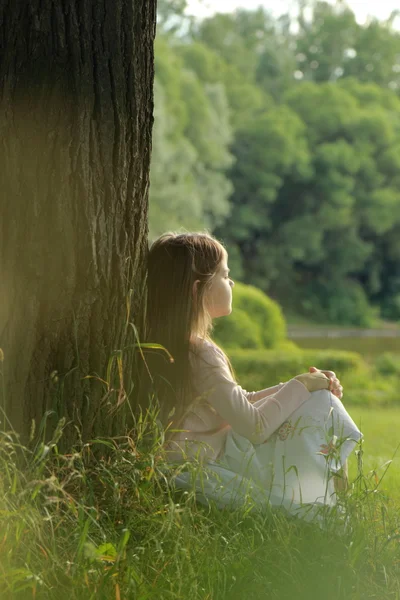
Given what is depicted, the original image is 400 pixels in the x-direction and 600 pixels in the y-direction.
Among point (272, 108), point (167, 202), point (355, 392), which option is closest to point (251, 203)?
point (272, 108)

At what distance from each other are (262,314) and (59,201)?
463 inches

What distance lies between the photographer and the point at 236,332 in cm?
1390

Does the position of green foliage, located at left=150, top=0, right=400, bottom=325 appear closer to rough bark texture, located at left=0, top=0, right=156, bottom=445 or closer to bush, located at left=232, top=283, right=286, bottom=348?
bush, located at left=232, top=283, right=286, bottom=348

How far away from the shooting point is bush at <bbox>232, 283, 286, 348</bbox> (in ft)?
47.7

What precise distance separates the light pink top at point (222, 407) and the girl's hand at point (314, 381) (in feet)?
0.08

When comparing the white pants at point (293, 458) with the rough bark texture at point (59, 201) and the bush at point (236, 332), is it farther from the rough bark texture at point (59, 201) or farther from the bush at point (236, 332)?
the bush at point (236, 332)

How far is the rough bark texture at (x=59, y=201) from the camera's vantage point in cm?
311

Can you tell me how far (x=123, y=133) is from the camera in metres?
3.26

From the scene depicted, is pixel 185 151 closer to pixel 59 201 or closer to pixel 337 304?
pixel 337 304

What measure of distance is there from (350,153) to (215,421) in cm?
4172

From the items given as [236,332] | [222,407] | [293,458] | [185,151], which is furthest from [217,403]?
[185,151]

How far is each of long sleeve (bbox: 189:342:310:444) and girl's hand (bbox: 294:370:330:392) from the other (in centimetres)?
3

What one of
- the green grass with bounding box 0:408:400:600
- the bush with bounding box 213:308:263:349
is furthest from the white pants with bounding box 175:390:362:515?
the bush with bounding box 213:308:263:349

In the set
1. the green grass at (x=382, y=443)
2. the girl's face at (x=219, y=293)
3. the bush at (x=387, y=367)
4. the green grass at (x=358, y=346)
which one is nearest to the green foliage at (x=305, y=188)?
the green grass at (x=358, y=346)
